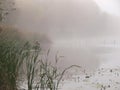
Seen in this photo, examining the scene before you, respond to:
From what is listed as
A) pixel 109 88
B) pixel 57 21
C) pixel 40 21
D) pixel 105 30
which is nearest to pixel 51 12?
pixel 40 21

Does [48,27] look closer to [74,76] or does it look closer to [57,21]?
[57,21]

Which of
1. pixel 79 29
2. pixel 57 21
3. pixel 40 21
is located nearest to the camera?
pixel 40 21

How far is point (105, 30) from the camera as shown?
1827 inches

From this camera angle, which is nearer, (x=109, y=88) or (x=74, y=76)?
(x=109, y=88)

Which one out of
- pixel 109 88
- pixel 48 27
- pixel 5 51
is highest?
pixel 48 27

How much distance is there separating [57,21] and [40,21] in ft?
17.3

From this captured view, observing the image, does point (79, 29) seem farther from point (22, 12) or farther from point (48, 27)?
point (22, 12)

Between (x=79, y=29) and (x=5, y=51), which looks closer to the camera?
(x=5, y=51)

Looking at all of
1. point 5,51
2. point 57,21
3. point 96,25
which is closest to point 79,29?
point 96,25

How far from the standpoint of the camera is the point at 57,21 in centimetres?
3416

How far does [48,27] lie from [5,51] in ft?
87.5

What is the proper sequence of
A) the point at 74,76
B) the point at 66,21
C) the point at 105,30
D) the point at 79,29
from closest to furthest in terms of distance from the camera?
the point at 74,76
the point at 66,21
the point at 79,29
the point at 105,30

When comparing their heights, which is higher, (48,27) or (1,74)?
(48,27)

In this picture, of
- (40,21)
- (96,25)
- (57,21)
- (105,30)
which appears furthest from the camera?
(105,30)
